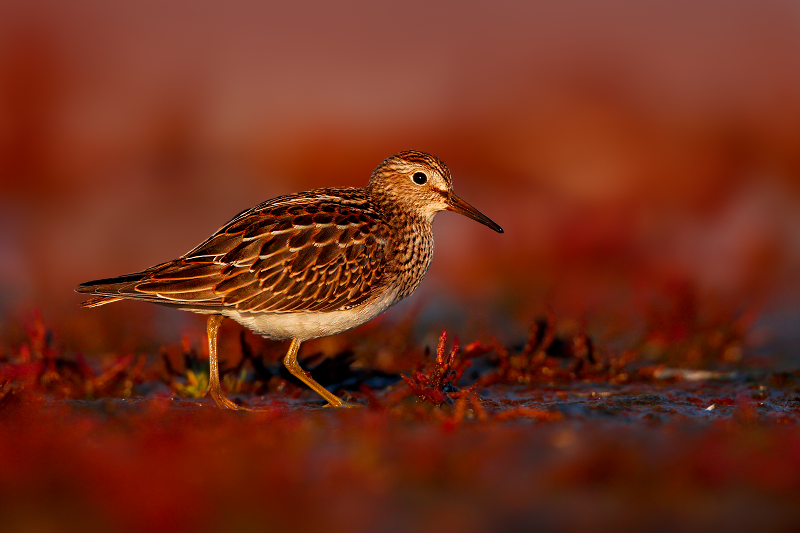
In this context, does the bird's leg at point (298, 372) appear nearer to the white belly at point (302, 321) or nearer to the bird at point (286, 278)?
the bird at point (286, 278)

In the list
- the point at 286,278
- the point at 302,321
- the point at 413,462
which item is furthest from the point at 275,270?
the point at 413,462

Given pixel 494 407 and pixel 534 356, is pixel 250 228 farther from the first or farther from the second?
pixel 534 356

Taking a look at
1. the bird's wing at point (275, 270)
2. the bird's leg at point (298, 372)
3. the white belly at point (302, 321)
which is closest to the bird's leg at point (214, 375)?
the white belly at point (302, 321)

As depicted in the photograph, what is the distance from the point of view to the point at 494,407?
633 centimetres

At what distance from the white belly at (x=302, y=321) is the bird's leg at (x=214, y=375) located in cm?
32

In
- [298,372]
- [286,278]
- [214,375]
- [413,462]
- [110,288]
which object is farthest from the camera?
[298,372]

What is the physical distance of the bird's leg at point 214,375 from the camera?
668 cm

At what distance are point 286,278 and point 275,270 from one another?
4.1 inches

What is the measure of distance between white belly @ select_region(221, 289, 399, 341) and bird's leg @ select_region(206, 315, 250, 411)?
320 mm

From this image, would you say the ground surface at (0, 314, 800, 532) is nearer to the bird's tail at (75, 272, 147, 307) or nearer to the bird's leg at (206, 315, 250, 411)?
the bird's leg at (206, 315, 250, 411)

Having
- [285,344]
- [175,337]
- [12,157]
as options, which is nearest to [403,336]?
[285,344]

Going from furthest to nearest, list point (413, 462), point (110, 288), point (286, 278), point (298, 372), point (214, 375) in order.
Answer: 1. point (298, 372)
2. point (214, 375)
3. point (286, 278)
4. point (110, 288)
5. point (413, 462)

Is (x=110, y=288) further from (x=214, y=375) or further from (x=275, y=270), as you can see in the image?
(x=275, y=270)

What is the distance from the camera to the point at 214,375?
685 centimetres
